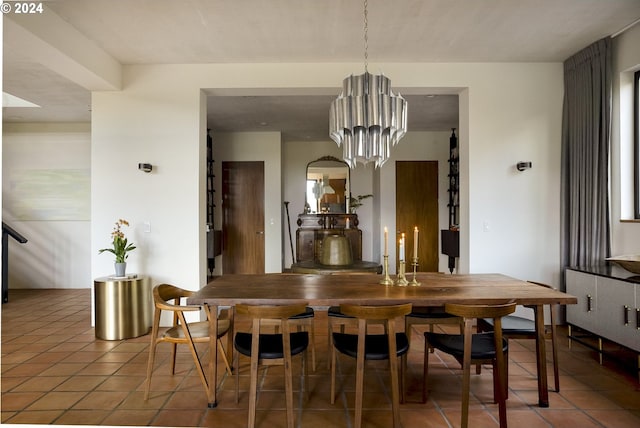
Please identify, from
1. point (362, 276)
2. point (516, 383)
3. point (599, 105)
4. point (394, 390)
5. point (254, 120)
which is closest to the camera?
point (394, 390)

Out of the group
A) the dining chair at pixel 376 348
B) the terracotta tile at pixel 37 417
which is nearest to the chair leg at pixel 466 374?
the dining chair at pixel 376 348

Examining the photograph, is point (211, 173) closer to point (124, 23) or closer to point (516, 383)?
point (124, 23)

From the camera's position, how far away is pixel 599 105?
3.54 m

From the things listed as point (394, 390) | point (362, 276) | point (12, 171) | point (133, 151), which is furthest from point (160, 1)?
point (12, 171)

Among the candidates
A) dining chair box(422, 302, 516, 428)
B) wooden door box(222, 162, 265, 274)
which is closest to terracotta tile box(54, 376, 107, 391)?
dining chair box(422, 302, 516, 428)

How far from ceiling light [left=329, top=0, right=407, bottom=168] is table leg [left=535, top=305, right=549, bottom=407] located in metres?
1.43

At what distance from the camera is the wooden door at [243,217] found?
6.91 meters

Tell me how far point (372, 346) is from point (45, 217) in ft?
20.2

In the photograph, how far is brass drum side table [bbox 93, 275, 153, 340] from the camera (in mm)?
3695

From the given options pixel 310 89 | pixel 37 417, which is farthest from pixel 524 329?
pixel 37 417

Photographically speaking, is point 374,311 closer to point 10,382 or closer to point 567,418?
point 567,418

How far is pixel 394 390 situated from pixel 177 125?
3.37m

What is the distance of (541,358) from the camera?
242 centimetres

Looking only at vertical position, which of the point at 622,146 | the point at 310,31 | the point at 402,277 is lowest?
the point at 402,277
